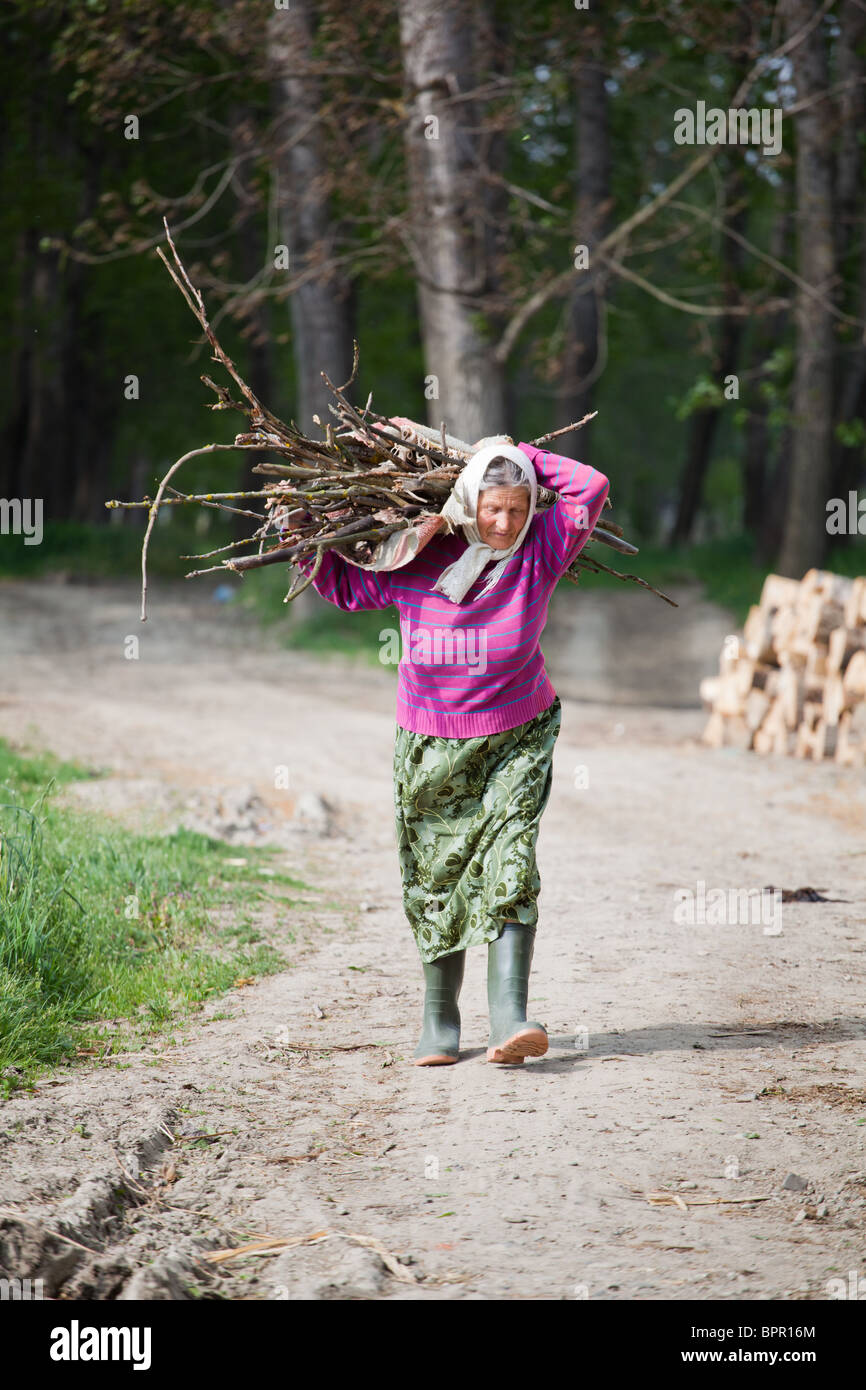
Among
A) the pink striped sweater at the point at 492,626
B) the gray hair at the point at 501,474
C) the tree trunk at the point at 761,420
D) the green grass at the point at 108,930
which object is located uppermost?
the tree trunk at the point at 761,420

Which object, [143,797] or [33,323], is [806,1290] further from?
[33,323]

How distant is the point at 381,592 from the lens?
13.7 feet

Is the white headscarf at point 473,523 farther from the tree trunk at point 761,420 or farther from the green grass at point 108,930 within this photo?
the tree trunk at point 761,420

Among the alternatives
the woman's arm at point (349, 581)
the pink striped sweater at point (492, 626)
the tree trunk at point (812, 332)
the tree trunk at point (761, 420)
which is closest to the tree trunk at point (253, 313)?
the tree trunk at point (761, 420)

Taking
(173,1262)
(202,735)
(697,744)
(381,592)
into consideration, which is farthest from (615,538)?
(697,744)

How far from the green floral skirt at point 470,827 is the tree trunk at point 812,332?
978cm

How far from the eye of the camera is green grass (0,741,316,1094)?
4.32 metres

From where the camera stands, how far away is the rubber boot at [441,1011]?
408 cm

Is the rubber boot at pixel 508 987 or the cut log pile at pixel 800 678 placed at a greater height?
the cut log pile at pixel 800 678

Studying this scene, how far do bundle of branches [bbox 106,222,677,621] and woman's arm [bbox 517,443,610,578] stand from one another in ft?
0.28

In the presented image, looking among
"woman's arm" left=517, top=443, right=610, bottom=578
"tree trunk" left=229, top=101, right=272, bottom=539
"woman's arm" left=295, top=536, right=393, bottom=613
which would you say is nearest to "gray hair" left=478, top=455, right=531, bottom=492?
"woman's arm" left=517, top=443, right=610, bottom=578

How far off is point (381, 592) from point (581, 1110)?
1.61 meters

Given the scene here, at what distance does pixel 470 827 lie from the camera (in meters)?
4.01

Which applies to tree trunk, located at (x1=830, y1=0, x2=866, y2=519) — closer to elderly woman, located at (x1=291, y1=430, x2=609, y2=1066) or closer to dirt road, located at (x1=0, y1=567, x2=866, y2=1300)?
dirt road, located at (x1=0, y1=567, x2=866, y2=1300)
